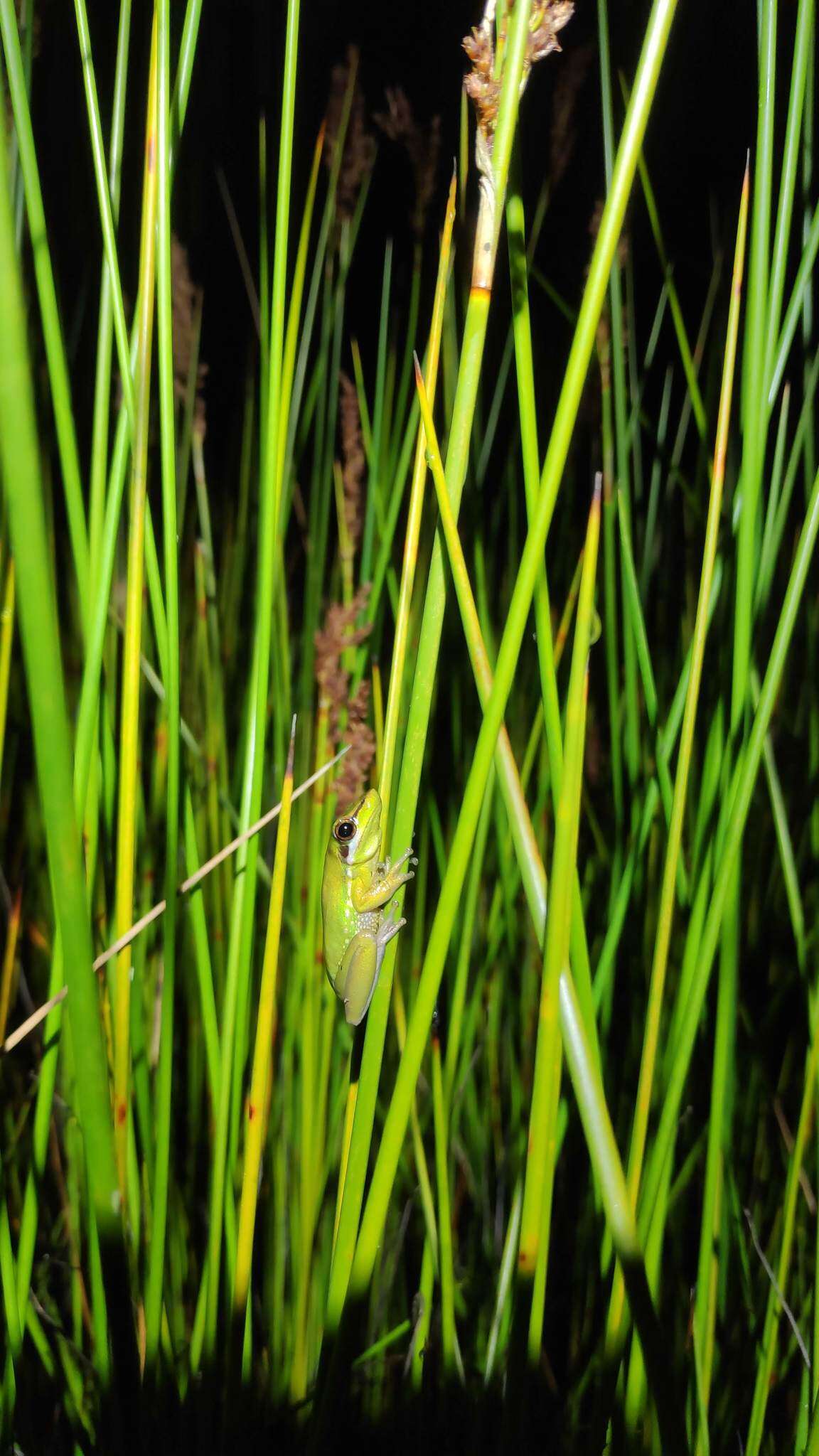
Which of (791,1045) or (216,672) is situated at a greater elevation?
(216,672)

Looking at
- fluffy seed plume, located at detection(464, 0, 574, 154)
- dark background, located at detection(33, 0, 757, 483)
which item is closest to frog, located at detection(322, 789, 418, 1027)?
fluffy seed plume, located at detection(464, 0, 574, 154)

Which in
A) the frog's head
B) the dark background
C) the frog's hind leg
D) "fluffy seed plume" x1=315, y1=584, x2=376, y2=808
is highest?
the dark background

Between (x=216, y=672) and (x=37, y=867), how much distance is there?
326 millimetres

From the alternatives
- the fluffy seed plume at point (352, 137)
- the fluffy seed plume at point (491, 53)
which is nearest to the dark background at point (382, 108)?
the fluffy seed plume at point (352, 137)

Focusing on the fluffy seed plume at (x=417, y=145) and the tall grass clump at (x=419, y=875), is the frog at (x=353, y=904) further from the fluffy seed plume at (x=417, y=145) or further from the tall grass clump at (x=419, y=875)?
the fluffy seed plume at (x=417, y=145)

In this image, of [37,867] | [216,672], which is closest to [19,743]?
[37,867]

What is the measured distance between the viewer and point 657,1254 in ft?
1.72

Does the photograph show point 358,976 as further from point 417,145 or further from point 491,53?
point 417,145

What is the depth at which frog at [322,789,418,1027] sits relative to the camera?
606mm

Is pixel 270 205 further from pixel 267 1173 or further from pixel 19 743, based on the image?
pixel 267 1173

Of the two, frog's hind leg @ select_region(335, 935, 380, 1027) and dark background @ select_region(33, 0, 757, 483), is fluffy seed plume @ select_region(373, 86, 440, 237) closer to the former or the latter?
frog's hind leg @ select_region(335, 935, 380, 1027)

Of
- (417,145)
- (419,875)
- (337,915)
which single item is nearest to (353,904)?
(337,915)

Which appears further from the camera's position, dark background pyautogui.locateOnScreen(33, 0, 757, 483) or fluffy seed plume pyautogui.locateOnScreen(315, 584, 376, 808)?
dark background pyautogui.locateOnScreen(33, 0, 757, 483)

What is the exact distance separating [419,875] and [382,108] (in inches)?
85.8
